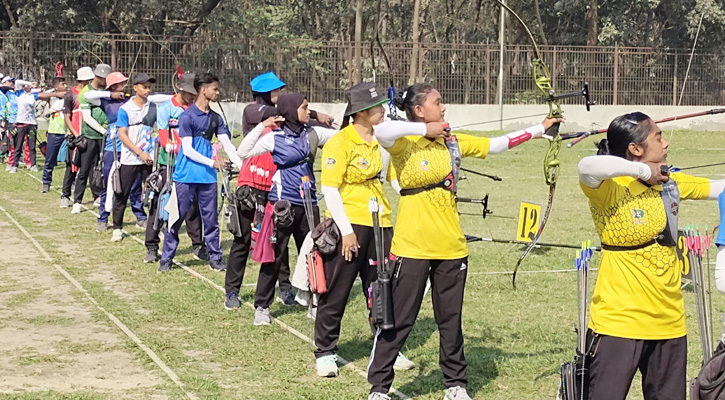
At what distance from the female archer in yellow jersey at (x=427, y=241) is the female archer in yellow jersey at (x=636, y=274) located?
44.6 inches

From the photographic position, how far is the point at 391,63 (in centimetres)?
3216

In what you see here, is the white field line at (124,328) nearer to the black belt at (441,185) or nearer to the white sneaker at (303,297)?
the white sneaker at (303,297)

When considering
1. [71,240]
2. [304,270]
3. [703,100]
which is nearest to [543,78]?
[304,270]

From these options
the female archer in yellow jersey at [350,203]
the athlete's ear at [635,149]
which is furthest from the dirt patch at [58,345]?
the athlete's ear at [635,149]

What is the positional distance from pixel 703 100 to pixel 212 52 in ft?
50.5

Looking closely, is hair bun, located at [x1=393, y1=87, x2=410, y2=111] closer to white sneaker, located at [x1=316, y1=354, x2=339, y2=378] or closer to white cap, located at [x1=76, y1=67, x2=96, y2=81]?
white sneaker, located at [x1=316, y1=354, x2=339, y2=378]

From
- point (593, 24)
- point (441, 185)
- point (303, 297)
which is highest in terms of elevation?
point (593, 24)

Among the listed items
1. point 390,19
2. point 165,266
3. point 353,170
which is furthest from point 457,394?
point 390,19

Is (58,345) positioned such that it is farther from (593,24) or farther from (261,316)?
(593,24)

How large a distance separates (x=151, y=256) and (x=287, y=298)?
8.48ft

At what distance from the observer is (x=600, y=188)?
4789 mm

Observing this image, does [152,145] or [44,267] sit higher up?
[152,145]

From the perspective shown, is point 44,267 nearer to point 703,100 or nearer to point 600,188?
point 600,188

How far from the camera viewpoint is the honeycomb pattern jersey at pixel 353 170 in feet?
21.5
